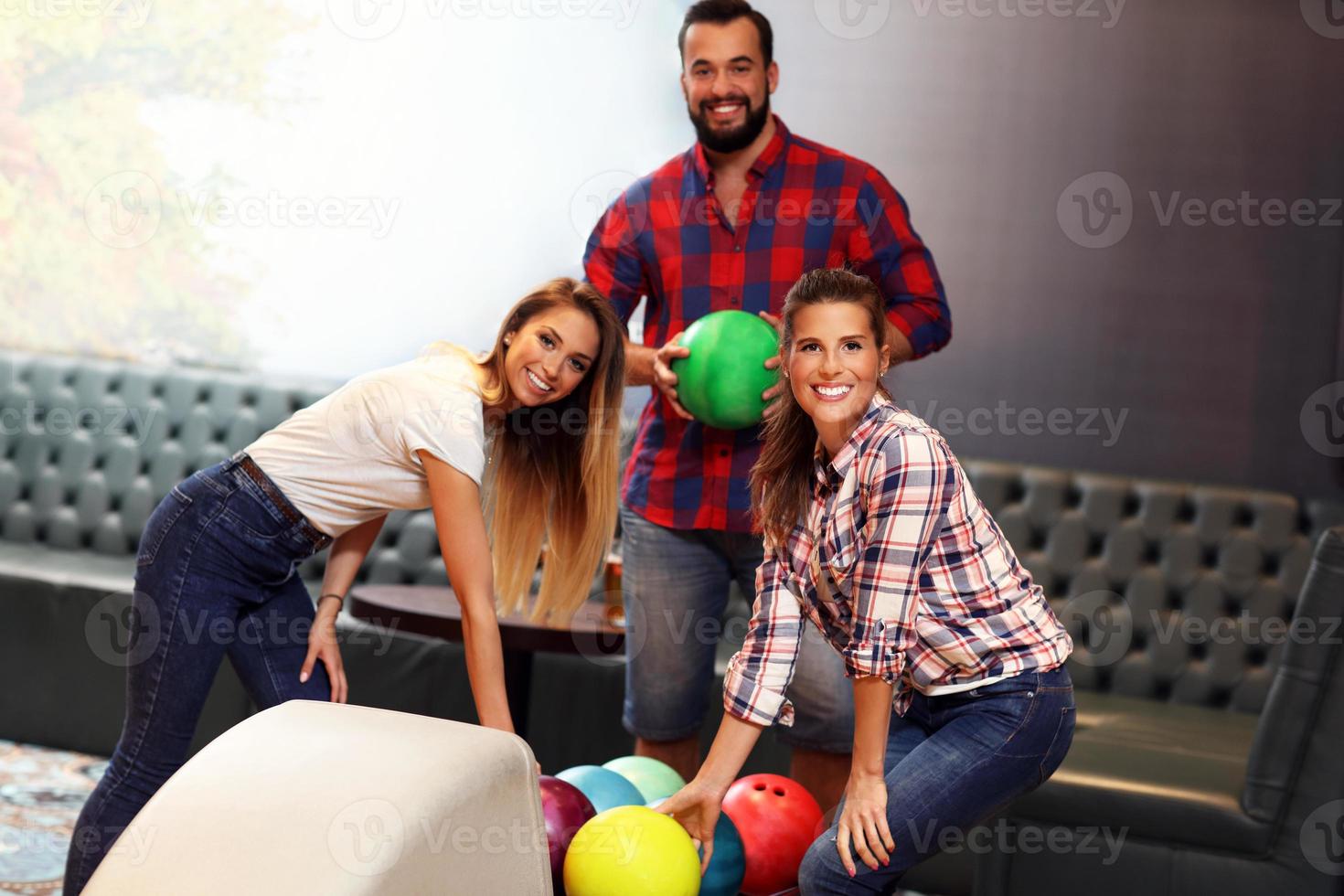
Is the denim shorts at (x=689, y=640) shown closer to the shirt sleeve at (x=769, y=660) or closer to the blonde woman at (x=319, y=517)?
the blonde woman at (x=319, y=517)

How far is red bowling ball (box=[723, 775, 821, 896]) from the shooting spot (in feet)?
7.45

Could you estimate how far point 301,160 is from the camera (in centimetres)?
484

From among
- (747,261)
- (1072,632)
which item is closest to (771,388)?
(747,261)

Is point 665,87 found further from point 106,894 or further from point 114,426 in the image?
point 106,894

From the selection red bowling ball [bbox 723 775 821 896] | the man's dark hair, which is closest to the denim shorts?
Result: red bowling ball [bbox 723 775 821 896]

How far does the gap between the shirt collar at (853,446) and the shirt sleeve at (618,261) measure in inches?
33.0

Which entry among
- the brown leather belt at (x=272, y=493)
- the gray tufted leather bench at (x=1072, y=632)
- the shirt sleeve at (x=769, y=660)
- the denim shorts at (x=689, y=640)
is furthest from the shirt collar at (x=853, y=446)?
the gray tufted leather bench at (x=1072, y=632)

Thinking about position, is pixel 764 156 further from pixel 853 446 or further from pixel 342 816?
pixel 342 816

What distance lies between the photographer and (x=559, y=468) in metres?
2.60

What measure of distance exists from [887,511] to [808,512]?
208 millimetres

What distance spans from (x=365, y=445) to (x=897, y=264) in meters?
1.14

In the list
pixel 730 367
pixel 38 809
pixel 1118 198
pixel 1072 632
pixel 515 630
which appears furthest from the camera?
pixel 1118 198

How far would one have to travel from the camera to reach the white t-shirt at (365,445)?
7.56 ft

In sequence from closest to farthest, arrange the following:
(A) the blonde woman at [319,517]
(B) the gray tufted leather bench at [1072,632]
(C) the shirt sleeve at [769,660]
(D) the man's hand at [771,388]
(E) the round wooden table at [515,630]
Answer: (C) the shirt sleeve at [769,660], (A) the blonde woman at [319,517], (D) the man's hand at [771,388], (B) the gray tufted leather bench at [1072,632], (E) the round wooden table at [515,630]
